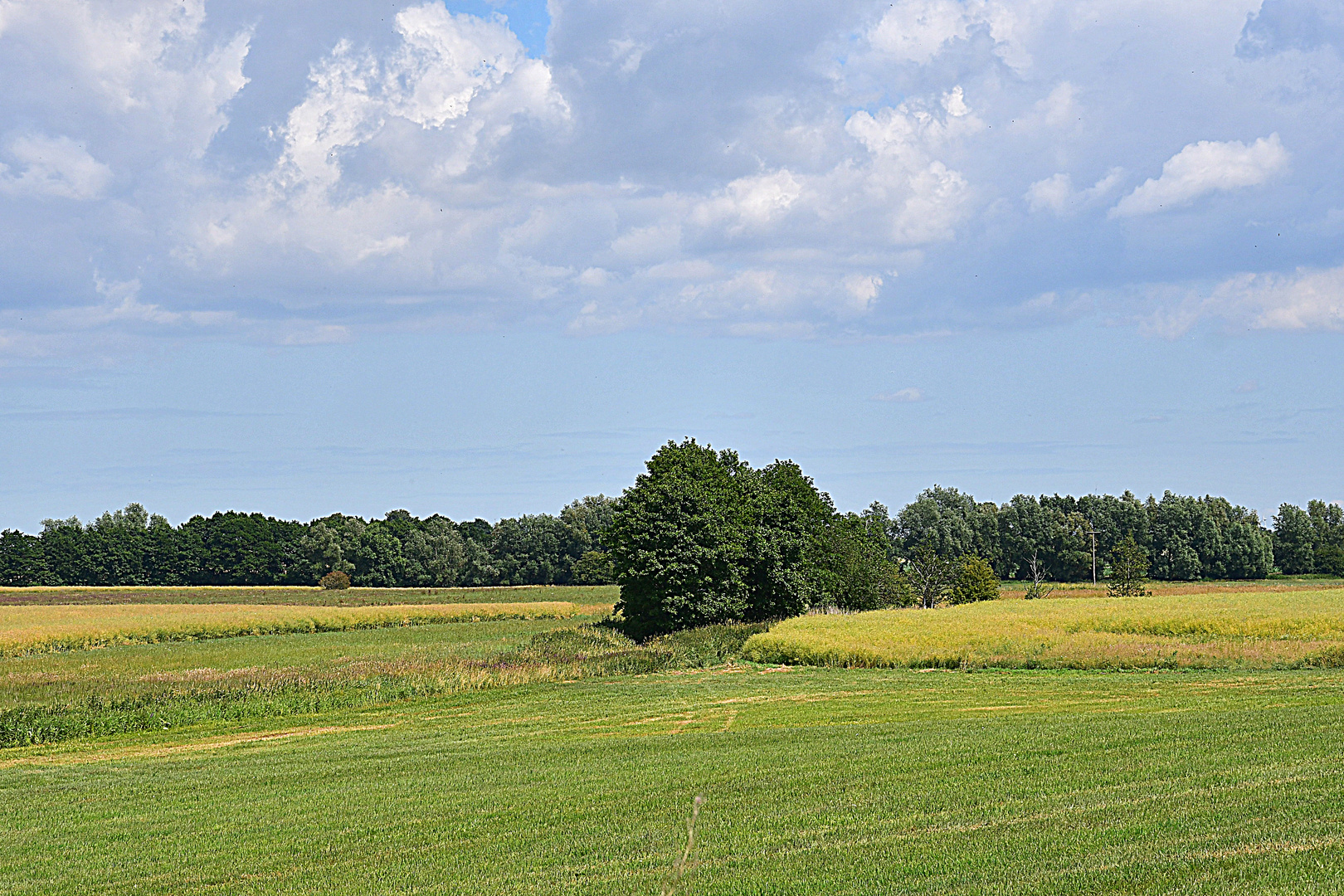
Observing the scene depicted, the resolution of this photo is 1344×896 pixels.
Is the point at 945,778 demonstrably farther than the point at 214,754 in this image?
No

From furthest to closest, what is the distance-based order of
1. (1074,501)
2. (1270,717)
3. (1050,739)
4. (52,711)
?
(1074,501), (52,711), (1270,717), (1050,739)

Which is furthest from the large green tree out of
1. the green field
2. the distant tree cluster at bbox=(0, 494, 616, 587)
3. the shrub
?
the distant tree cluster at bbox=(0, 494, 616, 587)

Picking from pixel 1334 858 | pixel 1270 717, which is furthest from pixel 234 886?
pixel 1270 717

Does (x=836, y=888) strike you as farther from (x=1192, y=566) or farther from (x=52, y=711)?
(x=1192, y=566)

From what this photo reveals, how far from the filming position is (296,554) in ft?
496

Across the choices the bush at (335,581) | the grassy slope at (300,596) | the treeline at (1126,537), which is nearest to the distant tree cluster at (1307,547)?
the treeline at (1126,537)

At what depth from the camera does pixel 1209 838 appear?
31.1 ft

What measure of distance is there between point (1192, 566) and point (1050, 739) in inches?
5171

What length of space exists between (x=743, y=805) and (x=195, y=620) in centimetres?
6455

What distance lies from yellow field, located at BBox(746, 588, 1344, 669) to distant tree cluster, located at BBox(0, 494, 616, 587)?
89.4 meters

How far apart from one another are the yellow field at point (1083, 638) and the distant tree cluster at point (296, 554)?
8944 centimetres

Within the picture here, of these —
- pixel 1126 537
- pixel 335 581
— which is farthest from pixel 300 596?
pixel 1126 537

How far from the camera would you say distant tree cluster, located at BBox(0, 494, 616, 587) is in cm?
14062

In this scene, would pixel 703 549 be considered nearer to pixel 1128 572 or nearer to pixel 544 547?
pixel 1128 572
